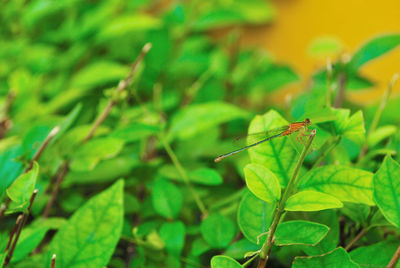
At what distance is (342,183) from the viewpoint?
13.3 inches

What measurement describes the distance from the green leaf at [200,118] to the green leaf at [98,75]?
242 mm

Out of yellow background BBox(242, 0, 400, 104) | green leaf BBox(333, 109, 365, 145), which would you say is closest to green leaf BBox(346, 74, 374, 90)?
yellow background BBox(242, 0, 400, 104)

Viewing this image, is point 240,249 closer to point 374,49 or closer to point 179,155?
point 179,155

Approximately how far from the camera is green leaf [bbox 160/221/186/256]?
430 millimetres

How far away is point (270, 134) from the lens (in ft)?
1.17

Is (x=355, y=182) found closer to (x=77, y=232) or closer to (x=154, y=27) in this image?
(x=77, y=232)

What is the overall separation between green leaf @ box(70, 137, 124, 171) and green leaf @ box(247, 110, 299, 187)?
0.61ft

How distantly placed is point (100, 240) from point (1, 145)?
0.83 feet

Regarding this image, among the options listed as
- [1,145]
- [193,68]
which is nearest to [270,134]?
[1,145]

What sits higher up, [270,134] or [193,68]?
[270,134]

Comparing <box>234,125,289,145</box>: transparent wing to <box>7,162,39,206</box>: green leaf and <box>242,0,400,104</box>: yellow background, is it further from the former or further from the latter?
<box>242,0,400,104</box>: yellow background

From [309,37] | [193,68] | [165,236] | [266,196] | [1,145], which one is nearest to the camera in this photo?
[266,196]

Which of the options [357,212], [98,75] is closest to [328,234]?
[357,212]

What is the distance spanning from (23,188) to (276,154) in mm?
229
